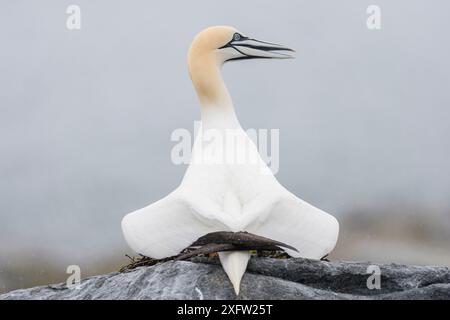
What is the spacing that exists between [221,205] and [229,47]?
2045 mm

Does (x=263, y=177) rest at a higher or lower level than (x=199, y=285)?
higher

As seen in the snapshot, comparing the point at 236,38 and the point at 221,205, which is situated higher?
the point at 236,38

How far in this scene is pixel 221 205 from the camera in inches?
270

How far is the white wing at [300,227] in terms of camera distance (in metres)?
6.89

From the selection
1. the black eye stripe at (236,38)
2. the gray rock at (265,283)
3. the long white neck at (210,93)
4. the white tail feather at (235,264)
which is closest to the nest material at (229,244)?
the white tail feather at (235,264)

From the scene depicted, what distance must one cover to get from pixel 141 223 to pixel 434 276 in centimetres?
267

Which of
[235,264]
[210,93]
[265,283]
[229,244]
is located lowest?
[265,283]

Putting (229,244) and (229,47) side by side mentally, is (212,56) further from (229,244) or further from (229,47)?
(229,244)

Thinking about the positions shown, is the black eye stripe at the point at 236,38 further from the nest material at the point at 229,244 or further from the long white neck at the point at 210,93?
the nest material at the point at 229,244

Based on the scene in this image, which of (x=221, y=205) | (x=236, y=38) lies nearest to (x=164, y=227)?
(x=221, y=205)

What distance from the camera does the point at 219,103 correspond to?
7941mm

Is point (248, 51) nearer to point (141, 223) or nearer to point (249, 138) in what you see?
point (249, 138)
